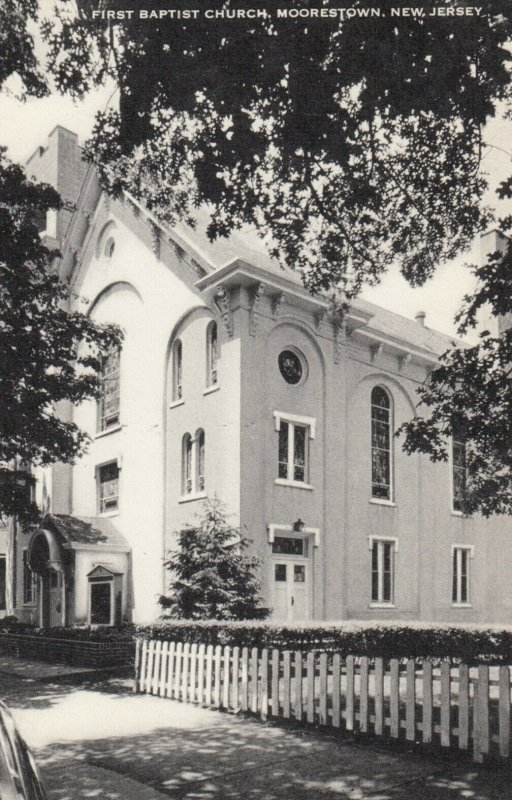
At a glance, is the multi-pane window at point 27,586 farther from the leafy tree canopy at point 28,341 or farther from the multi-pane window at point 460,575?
the multi-pane window at point 460,575

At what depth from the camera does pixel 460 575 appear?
2788 cm

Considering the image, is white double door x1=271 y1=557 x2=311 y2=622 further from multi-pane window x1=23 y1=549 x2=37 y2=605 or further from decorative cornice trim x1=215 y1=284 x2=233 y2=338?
multi-pane window x1=23 y1=549 x2=37 y2=605

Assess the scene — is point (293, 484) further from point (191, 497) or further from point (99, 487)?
point (99, 487)

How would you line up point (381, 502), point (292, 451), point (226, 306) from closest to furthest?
point (226, 306) → point (292, 451) → point (381, 502)

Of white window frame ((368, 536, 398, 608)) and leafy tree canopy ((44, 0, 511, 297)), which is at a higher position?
leafy tree canopy ((44, 0, 511, 297))

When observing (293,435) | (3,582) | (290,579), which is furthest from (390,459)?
(3,582)

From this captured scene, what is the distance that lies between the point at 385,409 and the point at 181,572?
10657mm

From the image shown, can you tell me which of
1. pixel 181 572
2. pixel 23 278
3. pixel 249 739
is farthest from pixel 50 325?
pixel 249 739

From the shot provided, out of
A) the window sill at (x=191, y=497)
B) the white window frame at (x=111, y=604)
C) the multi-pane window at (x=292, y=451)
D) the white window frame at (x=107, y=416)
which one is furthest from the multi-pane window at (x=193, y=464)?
the white window frame at (x=111, y=604)

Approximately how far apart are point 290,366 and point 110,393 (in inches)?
281

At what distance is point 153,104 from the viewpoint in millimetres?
8859

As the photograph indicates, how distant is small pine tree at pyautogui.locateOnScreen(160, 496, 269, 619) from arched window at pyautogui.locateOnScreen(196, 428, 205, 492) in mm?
2480

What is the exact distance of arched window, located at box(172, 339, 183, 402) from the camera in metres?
22.9

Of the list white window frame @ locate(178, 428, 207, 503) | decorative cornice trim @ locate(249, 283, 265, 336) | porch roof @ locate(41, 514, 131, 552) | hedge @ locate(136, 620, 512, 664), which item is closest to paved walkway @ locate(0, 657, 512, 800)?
hedge @ locate(136, 620, 512, 664)
